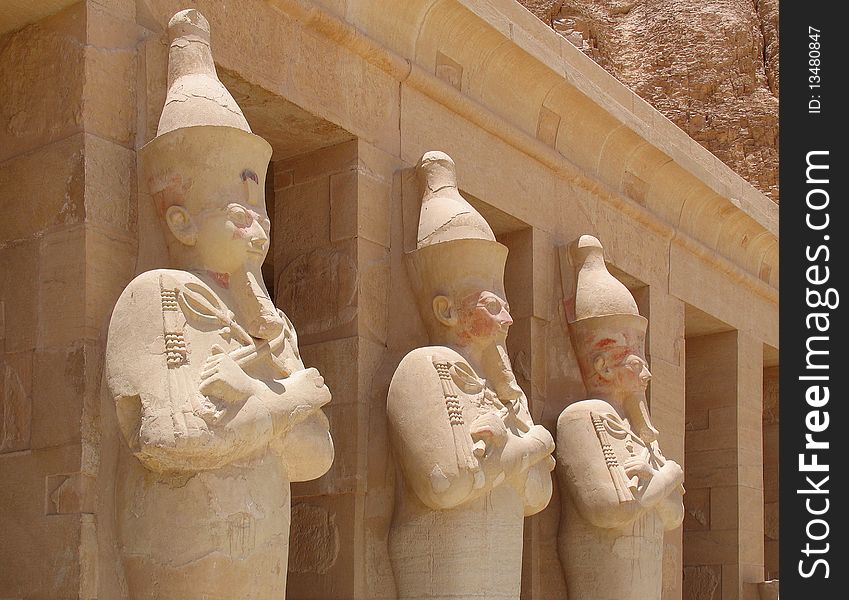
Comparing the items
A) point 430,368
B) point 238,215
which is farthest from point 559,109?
point 238,215

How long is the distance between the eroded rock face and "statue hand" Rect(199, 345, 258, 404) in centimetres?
970

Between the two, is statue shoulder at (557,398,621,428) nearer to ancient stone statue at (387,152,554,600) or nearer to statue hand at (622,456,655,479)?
statue hand at (622,456,655,479)

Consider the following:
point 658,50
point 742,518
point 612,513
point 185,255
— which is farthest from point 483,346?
point 658,50

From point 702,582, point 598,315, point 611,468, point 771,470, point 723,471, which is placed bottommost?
point 702,582

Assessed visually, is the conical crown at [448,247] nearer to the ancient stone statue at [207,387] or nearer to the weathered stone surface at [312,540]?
the weathered stone surface at [312,540]

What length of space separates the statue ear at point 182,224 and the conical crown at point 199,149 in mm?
29

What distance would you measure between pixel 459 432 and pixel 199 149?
1.62 meters

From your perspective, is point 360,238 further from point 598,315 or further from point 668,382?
point 668,382

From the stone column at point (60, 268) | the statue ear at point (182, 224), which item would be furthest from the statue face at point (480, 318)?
the stone column at point (60, 268)

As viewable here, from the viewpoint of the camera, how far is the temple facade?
5.11 m

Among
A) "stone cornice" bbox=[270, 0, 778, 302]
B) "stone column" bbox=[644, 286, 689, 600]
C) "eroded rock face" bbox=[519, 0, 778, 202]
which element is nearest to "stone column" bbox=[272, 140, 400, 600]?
"stone cornice" bbox=[270, 0, 778, 302]

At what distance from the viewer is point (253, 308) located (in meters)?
5.22

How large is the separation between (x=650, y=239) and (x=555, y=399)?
1737mm

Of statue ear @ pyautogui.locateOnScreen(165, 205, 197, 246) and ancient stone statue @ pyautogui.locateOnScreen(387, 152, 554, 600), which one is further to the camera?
ancient stone statue @ pyautogui.locateOnScreen(387, 152, 554, 600)
